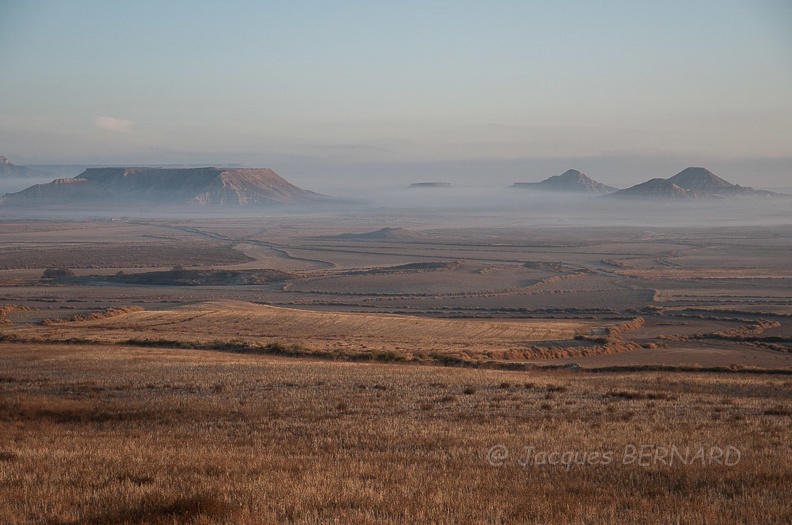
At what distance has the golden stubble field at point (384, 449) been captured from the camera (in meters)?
7.23

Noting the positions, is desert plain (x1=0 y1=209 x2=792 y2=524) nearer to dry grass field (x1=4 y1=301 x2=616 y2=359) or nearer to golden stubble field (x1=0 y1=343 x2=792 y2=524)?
golden stubble field (x1=0 y1=343 x2=792 y2=524)

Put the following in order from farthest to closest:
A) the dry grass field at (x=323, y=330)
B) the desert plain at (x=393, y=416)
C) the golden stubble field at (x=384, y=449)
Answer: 1. the dry grass field at (x=323, y=330)
2. the desert plain at (x=393, y=416)
3. the golden stubble field at (x=384, y=449)

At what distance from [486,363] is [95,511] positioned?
2136cm

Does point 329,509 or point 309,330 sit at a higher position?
Result: point 329,509

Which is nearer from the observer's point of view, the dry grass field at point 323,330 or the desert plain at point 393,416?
the desert plain at point 393,416

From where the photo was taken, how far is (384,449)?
10.7m

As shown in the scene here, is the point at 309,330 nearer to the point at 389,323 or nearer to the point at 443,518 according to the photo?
the point at 389,323

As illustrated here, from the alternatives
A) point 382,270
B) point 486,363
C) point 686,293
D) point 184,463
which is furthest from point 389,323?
point 382,270

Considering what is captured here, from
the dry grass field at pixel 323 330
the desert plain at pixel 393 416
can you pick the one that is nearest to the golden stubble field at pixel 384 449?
the desert plain at pixel 393 416

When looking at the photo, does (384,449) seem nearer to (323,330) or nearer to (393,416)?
(393,416)

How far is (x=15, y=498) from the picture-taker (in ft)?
24.2

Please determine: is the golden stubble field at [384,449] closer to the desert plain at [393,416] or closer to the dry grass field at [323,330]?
the desert plain at [393,416]

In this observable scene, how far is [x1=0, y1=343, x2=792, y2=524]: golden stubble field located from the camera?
23.7ft

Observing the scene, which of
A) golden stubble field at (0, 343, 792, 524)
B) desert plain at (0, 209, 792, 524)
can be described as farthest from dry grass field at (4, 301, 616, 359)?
golden stubble field at (0, 343, 792, 524)
